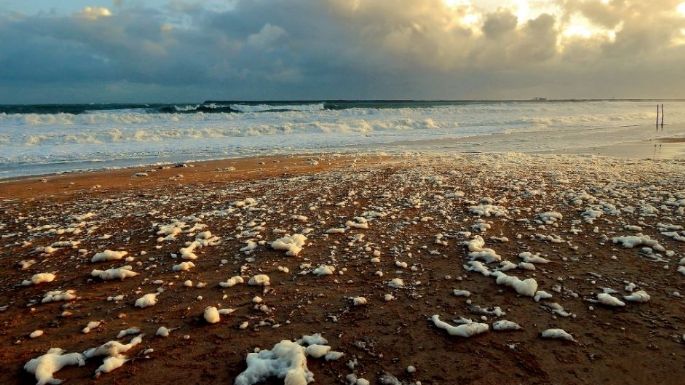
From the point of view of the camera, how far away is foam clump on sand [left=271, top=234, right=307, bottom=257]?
212 inches

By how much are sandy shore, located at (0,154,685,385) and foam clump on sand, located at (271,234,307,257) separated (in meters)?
0.03

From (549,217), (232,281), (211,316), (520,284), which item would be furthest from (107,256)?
(549,217)

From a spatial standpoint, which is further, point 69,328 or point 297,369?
point 69,328

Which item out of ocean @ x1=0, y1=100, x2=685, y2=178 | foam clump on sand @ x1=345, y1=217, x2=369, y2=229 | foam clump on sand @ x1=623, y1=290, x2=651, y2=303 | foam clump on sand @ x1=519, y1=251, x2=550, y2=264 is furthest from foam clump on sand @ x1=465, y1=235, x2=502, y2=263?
ocean @ x1=0, y1=100, x2=685, y2=178

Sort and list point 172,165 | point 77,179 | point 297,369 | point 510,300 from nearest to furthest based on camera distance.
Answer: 1. point 297,369
2. point 510,300
3. point 77,179
4. point 172,165

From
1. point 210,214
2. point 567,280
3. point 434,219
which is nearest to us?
point 567,280

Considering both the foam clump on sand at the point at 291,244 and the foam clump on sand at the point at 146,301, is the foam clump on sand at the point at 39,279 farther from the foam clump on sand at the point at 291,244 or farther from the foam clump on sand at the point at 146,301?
the foam clump on sand at the point at 291,244

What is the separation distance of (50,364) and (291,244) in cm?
289

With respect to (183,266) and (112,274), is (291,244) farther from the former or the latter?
(112,274)

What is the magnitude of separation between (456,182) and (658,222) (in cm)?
413

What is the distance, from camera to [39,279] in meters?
4.71

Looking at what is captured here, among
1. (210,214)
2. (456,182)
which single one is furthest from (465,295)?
(456,182)

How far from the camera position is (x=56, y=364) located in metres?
3.09

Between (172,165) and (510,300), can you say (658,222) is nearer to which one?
(510,300)
